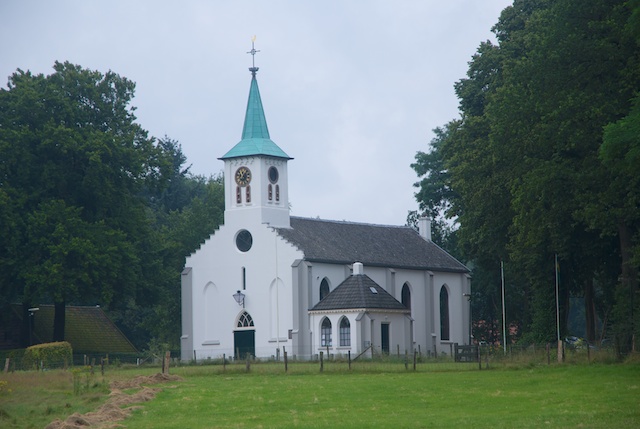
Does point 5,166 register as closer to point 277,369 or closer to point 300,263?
point 300,263

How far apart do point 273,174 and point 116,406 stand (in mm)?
40776

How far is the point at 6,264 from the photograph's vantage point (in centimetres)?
7269

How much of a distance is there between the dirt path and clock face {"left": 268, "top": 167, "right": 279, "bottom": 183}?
2943 centimetres

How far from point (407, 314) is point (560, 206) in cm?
2473

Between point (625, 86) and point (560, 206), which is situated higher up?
point (625, 86)

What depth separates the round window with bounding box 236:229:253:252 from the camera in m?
76.8

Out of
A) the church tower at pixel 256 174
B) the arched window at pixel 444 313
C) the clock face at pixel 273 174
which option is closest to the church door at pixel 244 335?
the church tower at pixel 256 174

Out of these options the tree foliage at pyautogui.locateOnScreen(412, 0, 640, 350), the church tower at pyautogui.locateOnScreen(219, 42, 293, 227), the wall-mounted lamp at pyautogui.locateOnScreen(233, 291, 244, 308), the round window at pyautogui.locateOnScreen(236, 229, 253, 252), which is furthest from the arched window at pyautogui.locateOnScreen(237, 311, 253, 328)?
the tree foliage at pyautogui.locateOnScreen(412, 0, 640, 350)

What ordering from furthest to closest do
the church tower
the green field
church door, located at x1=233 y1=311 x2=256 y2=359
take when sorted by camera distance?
the church tower
church door, located at x1=233 y1=311 x2=256 y2=359
the green field

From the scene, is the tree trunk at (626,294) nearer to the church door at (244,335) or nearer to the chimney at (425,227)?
the church door at (244,335)

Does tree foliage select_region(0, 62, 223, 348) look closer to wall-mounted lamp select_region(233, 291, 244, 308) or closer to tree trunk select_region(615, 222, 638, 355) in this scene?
wall-mounted lamp select_region(233, 291, 244, 308)

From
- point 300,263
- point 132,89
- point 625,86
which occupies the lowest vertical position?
point 300,263

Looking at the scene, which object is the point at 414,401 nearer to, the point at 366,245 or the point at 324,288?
the point at 324,288

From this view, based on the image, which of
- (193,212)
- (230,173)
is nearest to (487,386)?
(230,173)
